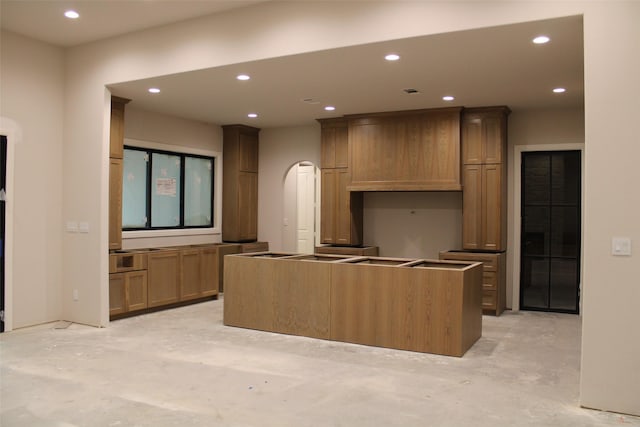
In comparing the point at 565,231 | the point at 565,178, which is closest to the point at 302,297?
the point at 565,231

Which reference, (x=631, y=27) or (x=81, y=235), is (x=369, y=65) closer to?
(x=631, y=27)

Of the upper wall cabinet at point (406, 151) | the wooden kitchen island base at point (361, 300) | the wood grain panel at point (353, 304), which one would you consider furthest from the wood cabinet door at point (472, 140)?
the wood grain panel at point (353, 304)

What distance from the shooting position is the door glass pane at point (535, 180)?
23.3ft

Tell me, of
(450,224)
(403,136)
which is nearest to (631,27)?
(403,136)

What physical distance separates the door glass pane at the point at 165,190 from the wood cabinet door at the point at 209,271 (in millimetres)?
738

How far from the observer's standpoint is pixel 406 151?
7180 millimetres

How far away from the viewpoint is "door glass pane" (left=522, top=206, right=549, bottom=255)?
Answer: 23.4 ft

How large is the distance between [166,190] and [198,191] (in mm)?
676

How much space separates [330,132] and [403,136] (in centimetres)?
120

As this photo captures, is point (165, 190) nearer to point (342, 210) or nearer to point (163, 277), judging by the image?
point (163, 277)

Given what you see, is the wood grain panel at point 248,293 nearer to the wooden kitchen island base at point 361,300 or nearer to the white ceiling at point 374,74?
the wooden kitchen island base at point 361,300

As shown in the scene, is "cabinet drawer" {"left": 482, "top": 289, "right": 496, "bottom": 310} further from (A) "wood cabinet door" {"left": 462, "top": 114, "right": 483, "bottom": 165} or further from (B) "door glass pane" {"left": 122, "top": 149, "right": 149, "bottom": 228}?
(B) "door glass pane" {"left": 122, "top": 149, "right": 149, "bottom": 228}

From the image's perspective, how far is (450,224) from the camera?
7.55 meters

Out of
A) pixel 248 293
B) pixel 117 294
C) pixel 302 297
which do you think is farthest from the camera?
pixel 117 294
